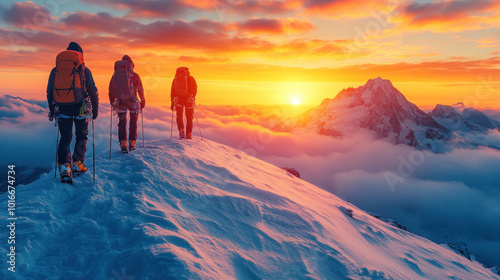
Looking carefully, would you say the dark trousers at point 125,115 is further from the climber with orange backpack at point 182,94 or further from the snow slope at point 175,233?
the climber with orange backpack at point 182,94

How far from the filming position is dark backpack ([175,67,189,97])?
1359cm

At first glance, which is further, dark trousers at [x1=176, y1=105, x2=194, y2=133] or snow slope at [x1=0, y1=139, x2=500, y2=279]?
dark trousers at [x1=176, y1=105, x2=194, y2=133]

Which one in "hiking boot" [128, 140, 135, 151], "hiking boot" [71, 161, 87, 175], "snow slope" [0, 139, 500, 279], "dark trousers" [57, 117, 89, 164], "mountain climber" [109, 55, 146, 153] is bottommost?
"snow slope" [0, 139, 500, 279]

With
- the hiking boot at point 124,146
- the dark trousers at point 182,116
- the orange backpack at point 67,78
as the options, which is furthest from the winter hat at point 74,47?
the dark trousers at point 182,116

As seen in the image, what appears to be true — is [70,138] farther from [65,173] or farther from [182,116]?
[182,116]

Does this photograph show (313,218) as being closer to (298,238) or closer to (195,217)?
(298,238)

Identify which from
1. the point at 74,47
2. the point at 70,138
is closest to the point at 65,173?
the point at 70,138

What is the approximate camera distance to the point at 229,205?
7.11 meters

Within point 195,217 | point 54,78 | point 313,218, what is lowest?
point 313,218

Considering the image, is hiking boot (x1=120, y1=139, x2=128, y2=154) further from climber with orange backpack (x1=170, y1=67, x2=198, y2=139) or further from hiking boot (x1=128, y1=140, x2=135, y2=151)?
climber with orange backpack (x1=170, y1=67, x2=198, y2=139)

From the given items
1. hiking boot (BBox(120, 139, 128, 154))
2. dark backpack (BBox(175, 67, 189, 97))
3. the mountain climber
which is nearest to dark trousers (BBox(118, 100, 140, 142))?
the mountain climber

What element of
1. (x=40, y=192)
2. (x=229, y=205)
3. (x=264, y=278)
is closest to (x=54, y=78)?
(x=40, y=192)

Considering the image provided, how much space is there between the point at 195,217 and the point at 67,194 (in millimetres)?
3338

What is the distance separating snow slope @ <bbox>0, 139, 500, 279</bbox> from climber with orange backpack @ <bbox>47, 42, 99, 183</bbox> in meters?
0.65
